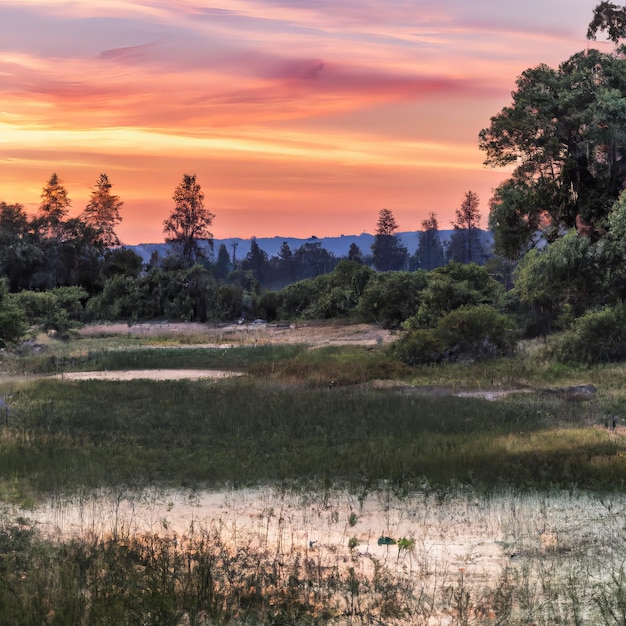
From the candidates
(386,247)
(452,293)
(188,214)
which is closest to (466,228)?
(386,247)

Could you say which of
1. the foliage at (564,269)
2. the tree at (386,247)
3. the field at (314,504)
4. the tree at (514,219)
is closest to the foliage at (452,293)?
the tree at (514,219)

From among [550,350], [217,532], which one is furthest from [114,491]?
[550,350]

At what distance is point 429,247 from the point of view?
164m

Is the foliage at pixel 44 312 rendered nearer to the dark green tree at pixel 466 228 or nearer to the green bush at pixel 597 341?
the green bush at pixel 597 341

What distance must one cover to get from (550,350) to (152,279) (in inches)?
1778

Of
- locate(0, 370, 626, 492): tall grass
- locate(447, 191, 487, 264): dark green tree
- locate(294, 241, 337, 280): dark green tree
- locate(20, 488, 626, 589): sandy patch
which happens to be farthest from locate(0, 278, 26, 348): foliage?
locate(294, 241, 337, 280): dark green tree

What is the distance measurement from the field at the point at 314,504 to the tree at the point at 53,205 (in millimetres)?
61167

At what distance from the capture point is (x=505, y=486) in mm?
12102

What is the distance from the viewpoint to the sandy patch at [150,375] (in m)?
28.6

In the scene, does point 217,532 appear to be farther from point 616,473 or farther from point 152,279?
point 152,279

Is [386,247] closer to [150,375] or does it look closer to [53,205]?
[53,205]

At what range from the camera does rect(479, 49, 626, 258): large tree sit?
115 feet

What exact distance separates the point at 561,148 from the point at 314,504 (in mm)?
29960

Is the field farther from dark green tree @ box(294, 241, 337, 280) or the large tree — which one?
dark green tree @ box(294, 241, 337, 280)
